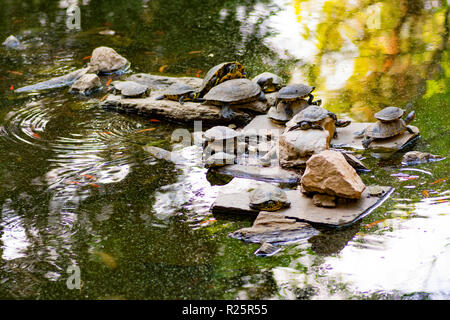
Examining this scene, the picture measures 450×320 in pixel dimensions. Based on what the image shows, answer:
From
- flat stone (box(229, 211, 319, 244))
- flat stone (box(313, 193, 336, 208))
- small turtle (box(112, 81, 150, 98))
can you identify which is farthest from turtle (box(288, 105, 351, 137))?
small turtle (box(112, 81, 150, 98))

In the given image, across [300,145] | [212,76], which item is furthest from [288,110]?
[212,76]

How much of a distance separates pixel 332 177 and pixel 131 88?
358cm

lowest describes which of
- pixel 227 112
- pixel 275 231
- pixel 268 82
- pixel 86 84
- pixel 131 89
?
pixel 86 84

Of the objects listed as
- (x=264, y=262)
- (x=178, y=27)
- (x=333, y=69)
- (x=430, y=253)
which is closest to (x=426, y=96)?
(x=333, y=69)

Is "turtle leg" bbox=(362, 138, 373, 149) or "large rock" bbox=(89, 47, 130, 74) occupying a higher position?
"turtle leg" bbox=(362, 138, 373, 149)

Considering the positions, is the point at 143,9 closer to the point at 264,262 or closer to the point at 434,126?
the point at 434,126

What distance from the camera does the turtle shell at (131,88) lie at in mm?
6523

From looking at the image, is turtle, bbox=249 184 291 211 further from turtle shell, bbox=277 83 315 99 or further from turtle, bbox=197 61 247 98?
turtle, bbox=197 61 247 98

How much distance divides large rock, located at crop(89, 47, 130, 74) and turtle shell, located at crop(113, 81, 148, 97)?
1077 millimetres

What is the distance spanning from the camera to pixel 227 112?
586cm

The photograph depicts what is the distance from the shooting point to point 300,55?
7738mm

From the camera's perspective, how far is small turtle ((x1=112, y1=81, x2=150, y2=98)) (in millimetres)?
6523

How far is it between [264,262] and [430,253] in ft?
3.57

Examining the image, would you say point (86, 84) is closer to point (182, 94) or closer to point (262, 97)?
point (182, 94)
